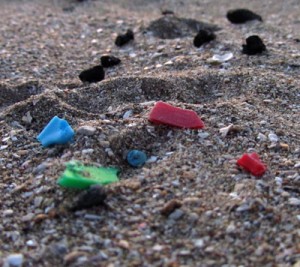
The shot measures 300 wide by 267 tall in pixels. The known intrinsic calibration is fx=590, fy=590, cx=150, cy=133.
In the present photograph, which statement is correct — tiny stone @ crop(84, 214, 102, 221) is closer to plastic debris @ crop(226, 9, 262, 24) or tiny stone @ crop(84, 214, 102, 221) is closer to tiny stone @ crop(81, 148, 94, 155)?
tiny stone @ crop(81, 148, 94, 155)

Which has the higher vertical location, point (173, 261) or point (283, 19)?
point (173, 261)

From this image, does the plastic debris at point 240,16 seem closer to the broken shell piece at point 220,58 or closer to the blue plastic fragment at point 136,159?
the broken shell piece at point 220,58

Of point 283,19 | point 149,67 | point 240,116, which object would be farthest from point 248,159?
point 283,19

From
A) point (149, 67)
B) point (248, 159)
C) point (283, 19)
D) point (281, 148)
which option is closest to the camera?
point (248, 159)

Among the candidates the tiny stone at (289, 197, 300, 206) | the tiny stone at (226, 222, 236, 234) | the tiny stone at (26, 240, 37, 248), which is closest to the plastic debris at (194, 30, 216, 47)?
the tiny stone at (289, 197, 300, 206)

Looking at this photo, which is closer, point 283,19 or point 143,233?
point 143,233

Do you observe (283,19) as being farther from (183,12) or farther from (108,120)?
(108,120)
